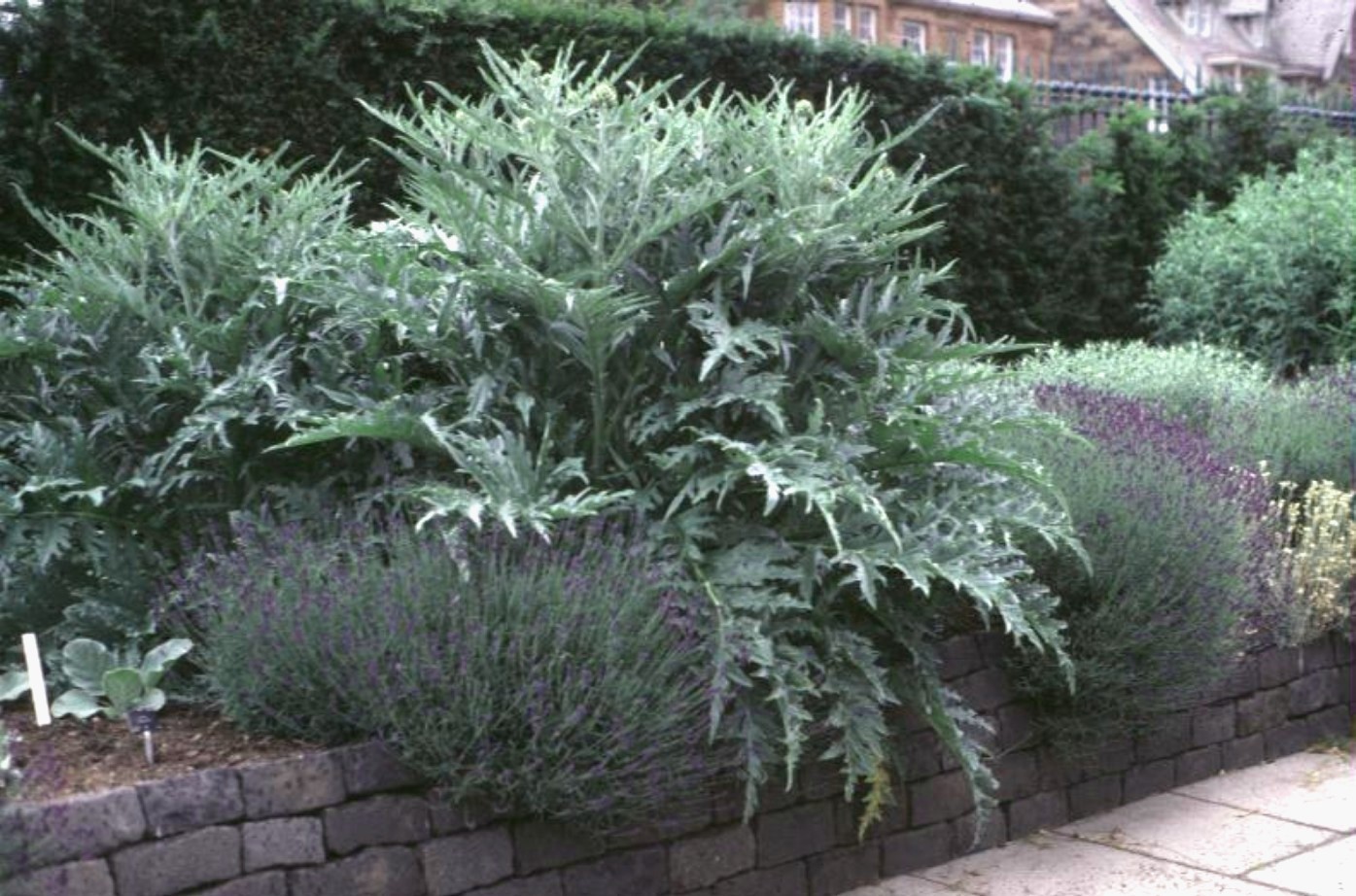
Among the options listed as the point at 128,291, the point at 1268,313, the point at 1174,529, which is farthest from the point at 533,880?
the point at 1268,313

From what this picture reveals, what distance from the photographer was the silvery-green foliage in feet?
15.0

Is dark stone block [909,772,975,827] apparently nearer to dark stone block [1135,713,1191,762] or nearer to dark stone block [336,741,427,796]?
dark stone block [1135,713,1191,762]

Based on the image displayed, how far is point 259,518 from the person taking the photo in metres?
4.80

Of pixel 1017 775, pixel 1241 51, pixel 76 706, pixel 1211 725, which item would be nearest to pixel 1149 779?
pixel 1211 725

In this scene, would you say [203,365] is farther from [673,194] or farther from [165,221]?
[673,194]

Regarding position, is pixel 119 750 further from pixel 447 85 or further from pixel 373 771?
pixel 447 85

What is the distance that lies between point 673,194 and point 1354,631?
11.8ft

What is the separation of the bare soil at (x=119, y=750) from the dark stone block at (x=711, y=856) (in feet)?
3.33

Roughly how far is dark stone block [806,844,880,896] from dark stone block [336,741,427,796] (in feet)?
4.18

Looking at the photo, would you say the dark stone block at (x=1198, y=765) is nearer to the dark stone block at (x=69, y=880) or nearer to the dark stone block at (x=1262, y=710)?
the dark stone block at (x=1262, y=710)

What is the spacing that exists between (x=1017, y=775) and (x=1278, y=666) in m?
1.50

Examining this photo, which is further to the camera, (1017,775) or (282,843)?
(1017,775)

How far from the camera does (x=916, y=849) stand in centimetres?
518

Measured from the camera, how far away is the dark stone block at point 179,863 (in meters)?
3.76
